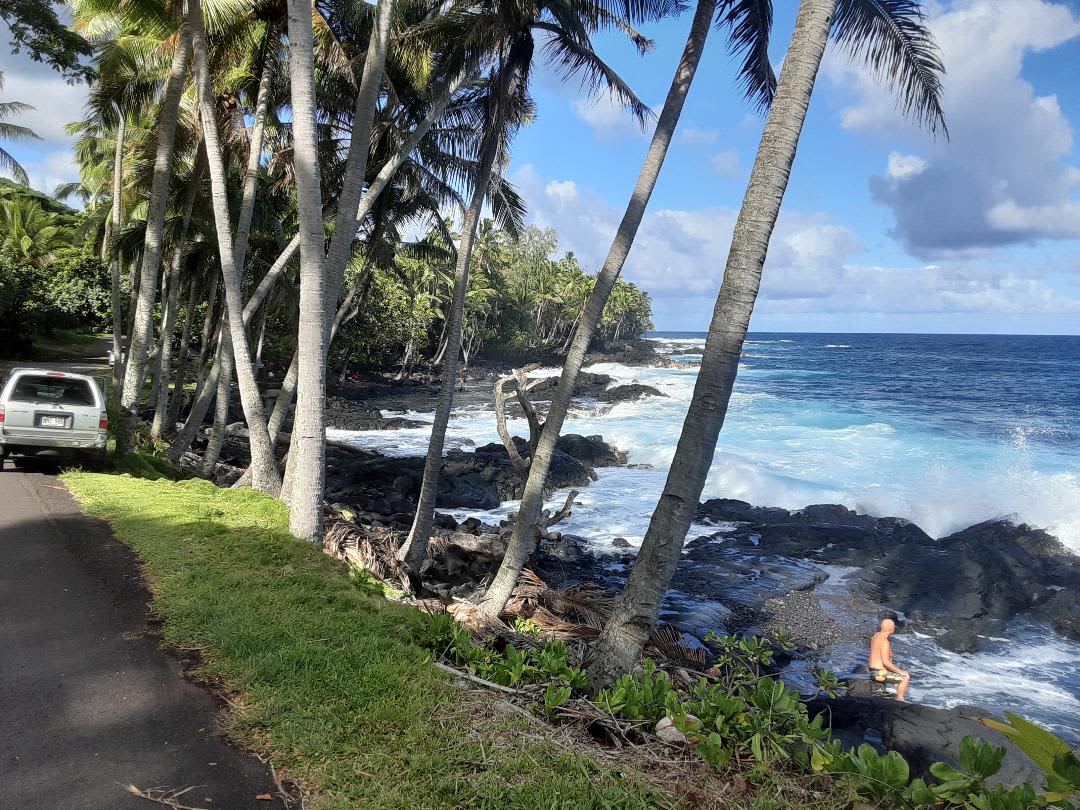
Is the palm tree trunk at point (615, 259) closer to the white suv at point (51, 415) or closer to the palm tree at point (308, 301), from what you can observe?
the palm tree at point (308, 301)

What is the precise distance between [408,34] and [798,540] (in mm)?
14021

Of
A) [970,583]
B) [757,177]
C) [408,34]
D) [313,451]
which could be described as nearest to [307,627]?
[313,451]

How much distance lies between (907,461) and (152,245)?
28347 mm

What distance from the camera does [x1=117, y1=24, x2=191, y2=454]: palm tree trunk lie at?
11.7m

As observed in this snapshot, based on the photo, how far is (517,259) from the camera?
214 feet

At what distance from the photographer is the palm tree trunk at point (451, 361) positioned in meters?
10.2

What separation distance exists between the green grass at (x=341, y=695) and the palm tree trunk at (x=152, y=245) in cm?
651

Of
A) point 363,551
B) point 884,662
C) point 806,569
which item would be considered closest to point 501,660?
point 363,551

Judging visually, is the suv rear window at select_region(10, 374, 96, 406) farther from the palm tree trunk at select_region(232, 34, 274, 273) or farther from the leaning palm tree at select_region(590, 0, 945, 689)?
the leaning palm tree at select_region(590, 0, 945, 689)

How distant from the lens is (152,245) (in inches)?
479

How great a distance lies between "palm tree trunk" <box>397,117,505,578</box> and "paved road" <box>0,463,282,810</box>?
15.4 ft

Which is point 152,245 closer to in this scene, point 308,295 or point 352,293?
point 308,295

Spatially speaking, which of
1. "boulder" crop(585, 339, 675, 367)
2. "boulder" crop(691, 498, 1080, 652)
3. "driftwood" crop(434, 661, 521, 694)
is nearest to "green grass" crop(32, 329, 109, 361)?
"boulder" crop(691, 498, 1080, 652)

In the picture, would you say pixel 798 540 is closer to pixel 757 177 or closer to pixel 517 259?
pixel 757 177
